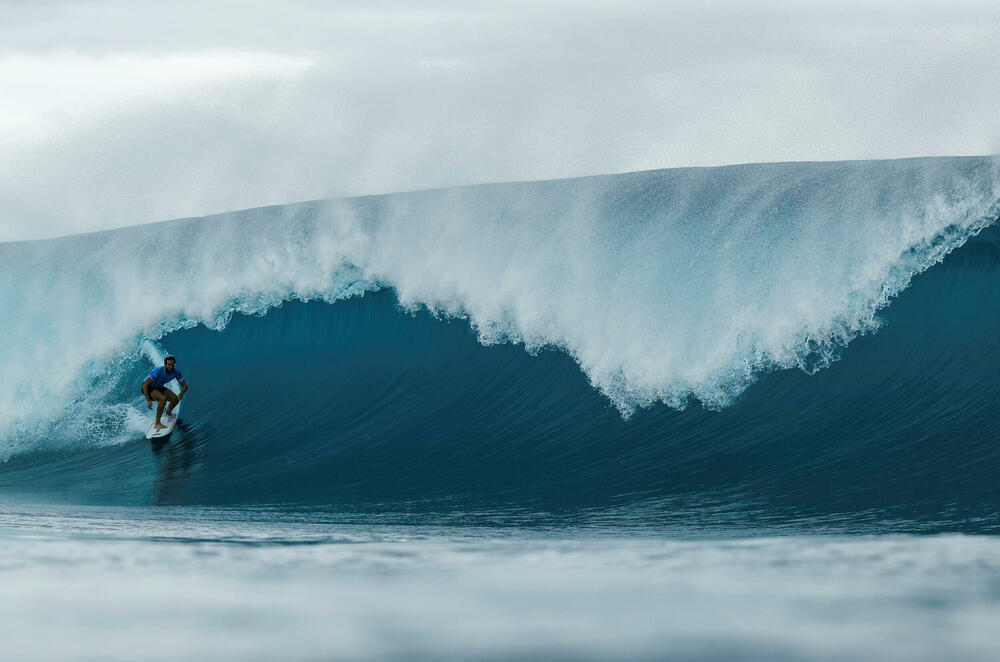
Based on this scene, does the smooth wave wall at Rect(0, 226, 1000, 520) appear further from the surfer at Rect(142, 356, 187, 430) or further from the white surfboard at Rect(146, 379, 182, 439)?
the surfer at Rect(142, 356, 187, 430)

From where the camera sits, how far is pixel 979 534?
5.94 metres

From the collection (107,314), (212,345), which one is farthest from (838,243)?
(107,314)

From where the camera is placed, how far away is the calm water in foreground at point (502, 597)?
3848 millimetres

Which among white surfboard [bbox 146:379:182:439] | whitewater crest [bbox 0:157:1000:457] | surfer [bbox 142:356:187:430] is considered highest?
whitewater crest [bbox 0:157:1000:457]

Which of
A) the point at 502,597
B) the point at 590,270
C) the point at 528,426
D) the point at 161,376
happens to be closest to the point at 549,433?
the point at 528,426

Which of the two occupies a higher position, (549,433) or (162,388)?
(162,388)

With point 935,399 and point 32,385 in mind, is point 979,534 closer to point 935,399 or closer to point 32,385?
point 935,399

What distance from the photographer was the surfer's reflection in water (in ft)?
28.9

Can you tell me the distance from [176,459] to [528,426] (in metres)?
3.14

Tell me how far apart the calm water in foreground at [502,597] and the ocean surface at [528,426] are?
0.02 m

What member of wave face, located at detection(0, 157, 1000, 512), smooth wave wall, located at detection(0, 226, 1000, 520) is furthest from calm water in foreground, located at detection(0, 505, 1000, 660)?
wave face, located at detection(0, 157, 1000, 512)

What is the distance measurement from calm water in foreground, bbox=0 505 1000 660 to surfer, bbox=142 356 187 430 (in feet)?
12.8

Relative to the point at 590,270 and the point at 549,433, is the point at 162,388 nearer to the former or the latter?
the point at 549,433

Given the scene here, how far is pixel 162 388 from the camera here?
410 inches
